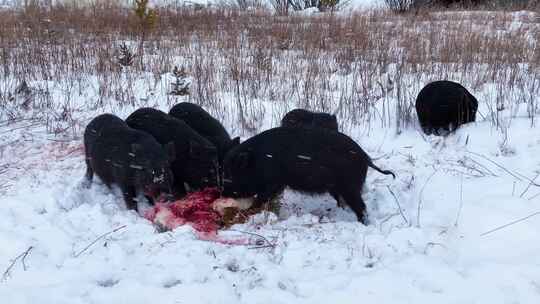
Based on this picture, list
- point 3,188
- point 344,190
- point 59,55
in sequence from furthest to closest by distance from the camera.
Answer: point 59,55
point 3,188
point 344,190

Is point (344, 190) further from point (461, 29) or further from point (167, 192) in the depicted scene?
point (461, 29)

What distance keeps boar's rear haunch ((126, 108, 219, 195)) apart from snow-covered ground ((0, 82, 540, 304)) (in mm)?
702

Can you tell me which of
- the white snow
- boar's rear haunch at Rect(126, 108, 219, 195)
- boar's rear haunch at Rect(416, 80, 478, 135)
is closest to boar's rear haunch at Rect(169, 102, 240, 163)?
boar's rear haunch at Rect(126, 108, 219, 195)

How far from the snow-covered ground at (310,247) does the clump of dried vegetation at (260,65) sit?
1702 millimetres

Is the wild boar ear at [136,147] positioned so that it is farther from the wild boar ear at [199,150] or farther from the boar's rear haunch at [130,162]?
the wild boar ear at [199,150]

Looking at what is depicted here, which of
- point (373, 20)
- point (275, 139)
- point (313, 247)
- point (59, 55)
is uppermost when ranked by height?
point (373, 20)

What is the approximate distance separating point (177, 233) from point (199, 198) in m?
0.88

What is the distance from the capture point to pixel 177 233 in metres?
3.84

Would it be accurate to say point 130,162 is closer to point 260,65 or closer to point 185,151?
point 185,151

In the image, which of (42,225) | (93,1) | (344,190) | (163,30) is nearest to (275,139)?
(344,190)

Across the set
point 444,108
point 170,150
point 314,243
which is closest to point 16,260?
point 170,150

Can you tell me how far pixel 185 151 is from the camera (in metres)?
5.00

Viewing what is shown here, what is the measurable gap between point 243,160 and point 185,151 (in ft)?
2.49

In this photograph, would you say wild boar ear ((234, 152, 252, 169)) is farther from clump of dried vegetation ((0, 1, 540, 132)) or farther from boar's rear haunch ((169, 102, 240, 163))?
clump of dried vegetation ((0, 1, 540, 132))
